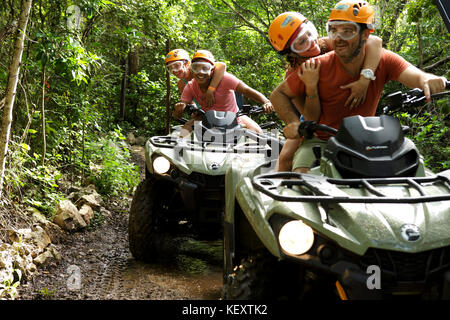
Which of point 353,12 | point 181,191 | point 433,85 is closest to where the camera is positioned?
point 433,85

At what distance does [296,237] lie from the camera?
2232mm

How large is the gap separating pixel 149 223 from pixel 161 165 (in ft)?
1.79

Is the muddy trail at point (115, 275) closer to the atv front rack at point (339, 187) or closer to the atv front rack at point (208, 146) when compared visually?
the atv front rack at point (208, 146)

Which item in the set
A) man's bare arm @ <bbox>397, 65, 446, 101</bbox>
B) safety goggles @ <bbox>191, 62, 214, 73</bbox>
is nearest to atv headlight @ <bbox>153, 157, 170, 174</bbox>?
safety goggles @ <bbox>191, 62, 214, 73</bbox>

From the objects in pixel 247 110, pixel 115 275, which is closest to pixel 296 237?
pixel 115 275

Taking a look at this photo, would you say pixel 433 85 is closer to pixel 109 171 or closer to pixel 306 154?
pixel 306 154

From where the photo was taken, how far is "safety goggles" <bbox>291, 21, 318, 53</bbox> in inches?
133

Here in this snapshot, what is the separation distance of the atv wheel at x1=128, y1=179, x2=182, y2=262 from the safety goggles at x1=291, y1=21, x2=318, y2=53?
6.90 ft

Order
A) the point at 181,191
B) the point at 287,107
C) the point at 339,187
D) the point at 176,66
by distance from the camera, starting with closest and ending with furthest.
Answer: the point at 339,187, the point at 287,107, the point at 181,191, the point at 176,66

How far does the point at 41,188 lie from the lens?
5590 mm

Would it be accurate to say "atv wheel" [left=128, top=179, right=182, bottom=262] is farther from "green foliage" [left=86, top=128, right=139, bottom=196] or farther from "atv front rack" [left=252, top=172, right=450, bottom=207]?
"green foliage" [left=86, top=128, right=139, bottom=196]
